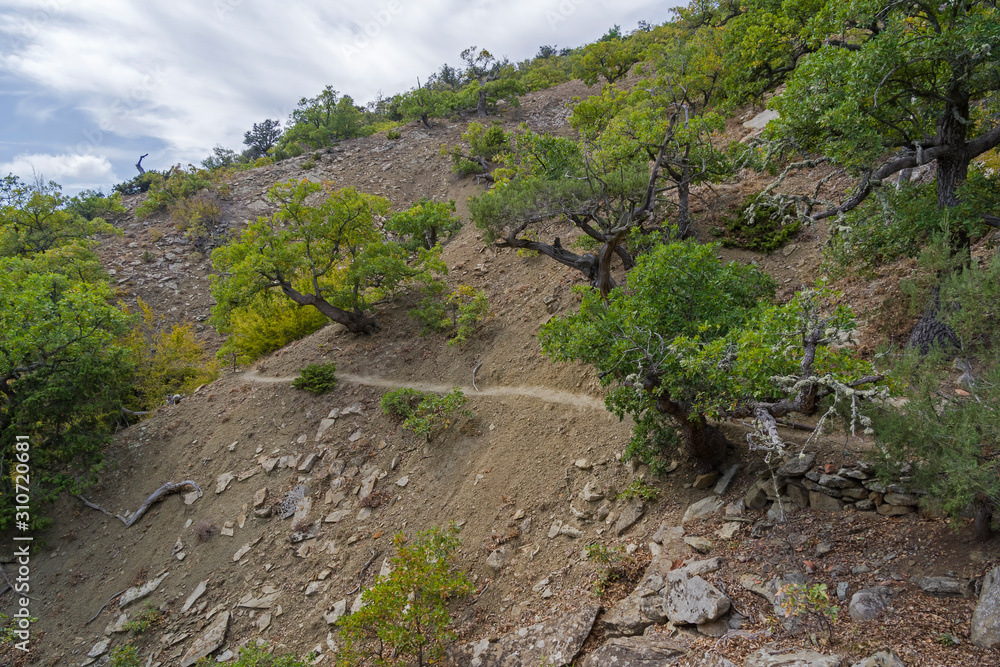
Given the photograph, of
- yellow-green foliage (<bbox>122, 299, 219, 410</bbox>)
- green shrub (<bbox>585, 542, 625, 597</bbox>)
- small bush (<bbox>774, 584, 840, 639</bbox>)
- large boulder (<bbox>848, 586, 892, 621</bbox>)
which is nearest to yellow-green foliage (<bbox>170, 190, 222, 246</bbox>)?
yellow-green foliage (<bbox>122, 299, 219, 410</bbox>)

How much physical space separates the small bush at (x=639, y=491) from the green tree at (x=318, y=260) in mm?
11565

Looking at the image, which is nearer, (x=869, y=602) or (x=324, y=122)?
(x=869, y=602)

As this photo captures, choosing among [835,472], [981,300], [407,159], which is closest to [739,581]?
[835,472]

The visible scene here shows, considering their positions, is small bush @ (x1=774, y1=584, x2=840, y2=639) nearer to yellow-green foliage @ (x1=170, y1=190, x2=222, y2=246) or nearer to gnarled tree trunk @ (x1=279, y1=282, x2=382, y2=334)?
gnarled tree trunk @ (x1=279, y1=282, x2=382, y2=334)

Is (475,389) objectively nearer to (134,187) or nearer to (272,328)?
(272,328)

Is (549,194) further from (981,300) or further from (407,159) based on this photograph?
(407,159)

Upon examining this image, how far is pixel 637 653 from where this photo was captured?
217 inches

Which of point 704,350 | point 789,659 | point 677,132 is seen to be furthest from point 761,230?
point 789,659

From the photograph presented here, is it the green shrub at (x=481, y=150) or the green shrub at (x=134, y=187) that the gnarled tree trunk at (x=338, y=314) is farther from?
the green shrub at (x=134, y=187)

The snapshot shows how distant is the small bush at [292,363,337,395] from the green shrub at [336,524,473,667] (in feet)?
28.7

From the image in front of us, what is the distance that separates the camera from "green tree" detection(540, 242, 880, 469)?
5051 mm

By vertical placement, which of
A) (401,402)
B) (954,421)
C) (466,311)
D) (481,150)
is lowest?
(401,402)

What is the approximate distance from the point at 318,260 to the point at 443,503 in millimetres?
11082

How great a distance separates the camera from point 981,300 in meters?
5.10
